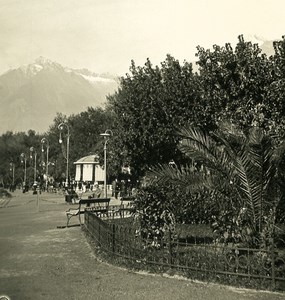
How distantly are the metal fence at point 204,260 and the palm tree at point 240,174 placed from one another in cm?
71

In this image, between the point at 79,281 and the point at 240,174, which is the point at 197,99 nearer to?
the point at 240,174

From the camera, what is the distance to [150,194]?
9102 millimetres

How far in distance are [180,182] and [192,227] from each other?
5.46 meters

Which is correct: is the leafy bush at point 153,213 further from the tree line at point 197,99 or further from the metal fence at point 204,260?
the tree line at point 197,99

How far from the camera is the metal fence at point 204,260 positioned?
6672 millimetres

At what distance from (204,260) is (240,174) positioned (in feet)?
6.18

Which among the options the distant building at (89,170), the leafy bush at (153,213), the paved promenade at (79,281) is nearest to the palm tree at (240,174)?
the leafy bush at (153,213)

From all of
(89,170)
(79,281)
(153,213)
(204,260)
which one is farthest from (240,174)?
(89,170)

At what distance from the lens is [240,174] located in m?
8.03

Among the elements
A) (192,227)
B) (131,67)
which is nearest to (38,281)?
(192,227)

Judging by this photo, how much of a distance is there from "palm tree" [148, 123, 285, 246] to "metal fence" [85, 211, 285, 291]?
71 cm

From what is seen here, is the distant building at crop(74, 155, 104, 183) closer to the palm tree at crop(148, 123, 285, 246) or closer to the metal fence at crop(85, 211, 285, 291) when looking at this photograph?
the metal fence at crop(85, 211, 285, 291)

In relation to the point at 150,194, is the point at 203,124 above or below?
above

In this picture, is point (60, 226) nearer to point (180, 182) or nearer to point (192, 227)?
point (192, 227)
